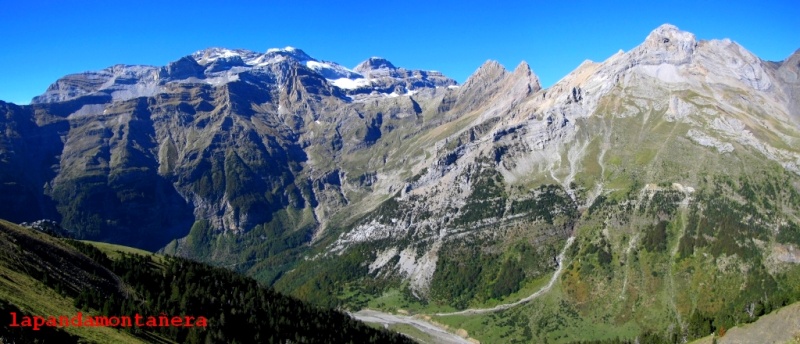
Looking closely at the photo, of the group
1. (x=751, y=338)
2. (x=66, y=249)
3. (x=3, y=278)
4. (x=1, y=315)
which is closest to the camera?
(x=1, y=315)

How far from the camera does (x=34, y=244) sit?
340ft

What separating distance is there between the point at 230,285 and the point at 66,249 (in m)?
49.6

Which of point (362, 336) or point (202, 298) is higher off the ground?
point (202, 298)

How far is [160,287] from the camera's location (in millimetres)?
122625

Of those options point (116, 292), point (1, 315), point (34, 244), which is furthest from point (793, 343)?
point (34, 244)

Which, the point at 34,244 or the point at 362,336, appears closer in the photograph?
the point at 34,244

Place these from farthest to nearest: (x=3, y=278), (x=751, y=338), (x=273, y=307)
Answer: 1. (x=273, y=307)
2. (x=751, y=338)
3. (x=3, y=278)

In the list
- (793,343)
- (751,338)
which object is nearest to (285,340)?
(793,343)

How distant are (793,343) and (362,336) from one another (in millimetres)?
119448

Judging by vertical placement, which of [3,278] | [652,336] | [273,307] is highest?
[3,278]

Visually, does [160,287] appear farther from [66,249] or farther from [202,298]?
[66,249]

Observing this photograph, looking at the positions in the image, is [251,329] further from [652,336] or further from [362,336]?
[652,336]

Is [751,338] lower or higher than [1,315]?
lower

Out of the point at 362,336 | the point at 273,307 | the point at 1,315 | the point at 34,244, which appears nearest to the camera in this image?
the point at 1,315
